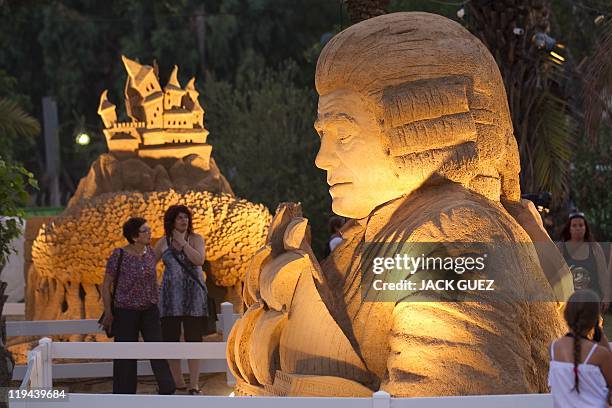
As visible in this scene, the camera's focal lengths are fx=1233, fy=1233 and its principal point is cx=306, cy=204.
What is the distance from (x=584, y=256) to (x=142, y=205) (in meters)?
4.60

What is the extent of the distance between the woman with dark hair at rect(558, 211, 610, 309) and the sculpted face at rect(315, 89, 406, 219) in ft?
15.0

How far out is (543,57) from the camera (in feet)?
41.6

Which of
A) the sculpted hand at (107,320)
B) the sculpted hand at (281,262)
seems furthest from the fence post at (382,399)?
the sculpted hand at (107,320)

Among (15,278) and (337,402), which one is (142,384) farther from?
(15,278)

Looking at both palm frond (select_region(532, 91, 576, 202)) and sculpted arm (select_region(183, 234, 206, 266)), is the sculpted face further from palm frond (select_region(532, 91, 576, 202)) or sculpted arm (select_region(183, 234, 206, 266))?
palm frond (select_region(532, 91, 576, 202))

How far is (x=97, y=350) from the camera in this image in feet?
25.9

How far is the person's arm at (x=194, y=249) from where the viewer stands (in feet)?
32.7

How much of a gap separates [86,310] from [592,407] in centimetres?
858

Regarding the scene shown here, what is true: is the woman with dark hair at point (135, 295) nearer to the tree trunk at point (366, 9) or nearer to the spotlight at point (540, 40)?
the tree trunk at point (366, 9)

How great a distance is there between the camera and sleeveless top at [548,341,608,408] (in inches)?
193

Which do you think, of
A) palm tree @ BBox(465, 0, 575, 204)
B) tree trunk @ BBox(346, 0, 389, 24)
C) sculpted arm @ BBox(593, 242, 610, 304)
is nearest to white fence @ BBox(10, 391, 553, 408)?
sculpted arm @ BBox(593, 242, 610, 304)

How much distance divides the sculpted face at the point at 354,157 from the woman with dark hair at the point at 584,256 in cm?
457

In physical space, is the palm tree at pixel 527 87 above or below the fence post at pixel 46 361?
above

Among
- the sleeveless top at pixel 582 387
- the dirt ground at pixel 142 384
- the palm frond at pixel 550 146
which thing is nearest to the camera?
the sleeveless top at pixel 582 387
